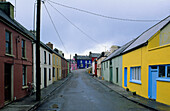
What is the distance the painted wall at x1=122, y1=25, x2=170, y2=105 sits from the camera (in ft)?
30.0

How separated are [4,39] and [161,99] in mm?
11170

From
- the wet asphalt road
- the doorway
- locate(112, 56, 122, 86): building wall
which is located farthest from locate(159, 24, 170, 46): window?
the doorway

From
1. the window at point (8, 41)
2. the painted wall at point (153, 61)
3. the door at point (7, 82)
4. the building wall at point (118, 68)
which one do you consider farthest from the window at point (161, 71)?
the window at point (8, 41)

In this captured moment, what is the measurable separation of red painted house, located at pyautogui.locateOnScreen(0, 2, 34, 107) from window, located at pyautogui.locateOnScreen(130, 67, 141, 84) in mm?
10317

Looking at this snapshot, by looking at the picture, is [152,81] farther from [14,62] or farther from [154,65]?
[14,62]

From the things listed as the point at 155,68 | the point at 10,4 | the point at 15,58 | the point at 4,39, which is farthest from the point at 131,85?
the point at 10,4

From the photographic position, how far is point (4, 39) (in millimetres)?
8883

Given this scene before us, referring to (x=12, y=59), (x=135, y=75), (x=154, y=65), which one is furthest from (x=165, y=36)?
(x=12, y=59)

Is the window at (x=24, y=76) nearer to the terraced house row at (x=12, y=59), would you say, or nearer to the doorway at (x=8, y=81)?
the terraced house row at (x=12, y=59)

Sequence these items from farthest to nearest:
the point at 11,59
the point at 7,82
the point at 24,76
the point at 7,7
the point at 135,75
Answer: the point at 135,75
the point at 24,76
the point at 7,7
the point at 11,59
the point at 7,82

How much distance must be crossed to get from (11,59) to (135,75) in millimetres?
11237

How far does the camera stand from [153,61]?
10414mm

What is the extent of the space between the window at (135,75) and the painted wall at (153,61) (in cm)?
41

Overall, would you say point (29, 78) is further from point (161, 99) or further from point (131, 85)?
point (161, 99)
